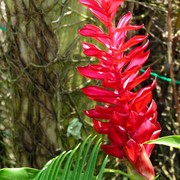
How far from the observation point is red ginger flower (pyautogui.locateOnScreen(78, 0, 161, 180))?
0.85 meters

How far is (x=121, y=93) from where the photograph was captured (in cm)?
87

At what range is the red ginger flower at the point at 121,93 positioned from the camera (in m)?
0.85

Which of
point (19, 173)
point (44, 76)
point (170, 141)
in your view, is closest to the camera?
point (170, 141)

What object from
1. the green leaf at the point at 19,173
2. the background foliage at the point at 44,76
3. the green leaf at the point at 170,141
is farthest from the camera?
the background foliage at the point at 44,76

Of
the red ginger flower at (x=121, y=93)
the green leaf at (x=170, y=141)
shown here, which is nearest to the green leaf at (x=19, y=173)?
the red ginger flower at (x=121, y=93)

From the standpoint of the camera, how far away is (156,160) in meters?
1.91

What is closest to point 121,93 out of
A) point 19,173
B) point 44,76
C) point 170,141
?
point 170,141

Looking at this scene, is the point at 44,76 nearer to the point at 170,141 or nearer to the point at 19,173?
the point at 19,173

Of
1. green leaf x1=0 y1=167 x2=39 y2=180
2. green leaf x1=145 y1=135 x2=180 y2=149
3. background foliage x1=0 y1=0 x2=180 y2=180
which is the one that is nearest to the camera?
green leaf x1=145 y1=135 x2=180 y2=149

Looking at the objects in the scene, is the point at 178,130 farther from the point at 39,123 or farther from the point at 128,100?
the point at 128,100

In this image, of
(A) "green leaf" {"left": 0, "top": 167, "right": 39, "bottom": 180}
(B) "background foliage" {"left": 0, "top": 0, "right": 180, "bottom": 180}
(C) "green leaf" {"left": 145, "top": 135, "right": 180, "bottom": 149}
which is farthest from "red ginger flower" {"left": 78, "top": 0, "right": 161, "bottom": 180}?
(B) "background foliage" {"left": 0, "top": 0, "right": 180, "bottom": 180}

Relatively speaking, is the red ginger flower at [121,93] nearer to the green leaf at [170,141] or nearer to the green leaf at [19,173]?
the green leaf at [170,141]

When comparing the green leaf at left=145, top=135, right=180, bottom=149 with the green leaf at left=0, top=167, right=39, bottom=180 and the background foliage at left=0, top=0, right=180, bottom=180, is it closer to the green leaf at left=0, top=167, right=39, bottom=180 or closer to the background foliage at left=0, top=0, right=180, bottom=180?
the green leaf at left=0, top=167, right=39, bottom=180

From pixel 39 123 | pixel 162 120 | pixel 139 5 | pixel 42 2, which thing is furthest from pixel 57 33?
pixel 162 120
